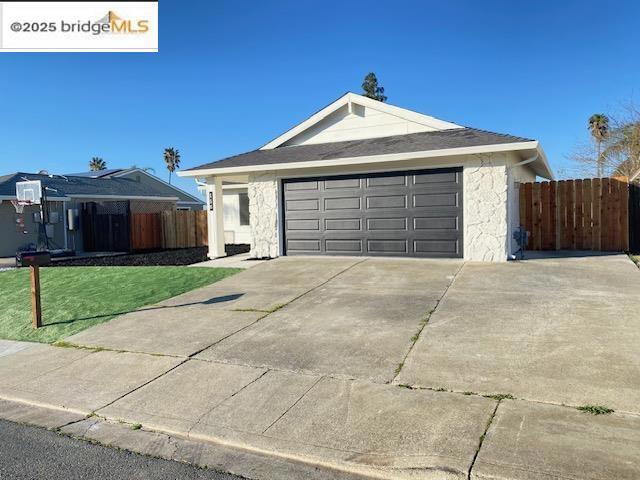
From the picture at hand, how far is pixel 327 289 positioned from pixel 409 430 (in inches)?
205

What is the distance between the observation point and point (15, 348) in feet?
21.5

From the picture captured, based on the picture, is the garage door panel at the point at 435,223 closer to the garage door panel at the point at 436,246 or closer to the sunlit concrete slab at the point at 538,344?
the garage door panel at the point at 436,246

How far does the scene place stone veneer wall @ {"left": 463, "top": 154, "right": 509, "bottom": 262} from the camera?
10.9 metres

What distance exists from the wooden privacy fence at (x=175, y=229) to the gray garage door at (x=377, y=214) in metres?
8.07

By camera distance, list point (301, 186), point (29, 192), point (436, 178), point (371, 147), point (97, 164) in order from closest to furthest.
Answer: point (436, 178)
point (371, 147)
point (301, 186)
point (29, 192)
point (97, 164)

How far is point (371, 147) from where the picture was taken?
41.2 feet

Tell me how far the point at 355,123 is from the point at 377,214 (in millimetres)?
3560

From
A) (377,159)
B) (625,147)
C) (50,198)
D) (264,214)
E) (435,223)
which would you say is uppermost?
(625,147)

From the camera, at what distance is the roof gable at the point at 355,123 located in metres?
13.5

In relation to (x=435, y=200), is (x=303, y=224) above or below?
below

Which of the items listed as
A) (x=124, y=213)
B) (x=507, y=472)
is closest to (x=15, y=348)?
(x=507, y=472)

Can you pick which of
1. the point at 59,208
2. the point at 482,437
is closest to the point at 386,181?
the point at 482,437

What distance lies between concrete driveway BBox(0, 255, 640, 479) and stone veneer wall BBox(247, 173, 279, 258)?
5142 mm

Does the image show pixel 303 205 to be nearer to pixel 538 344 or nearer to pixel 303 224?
pixel 303 224
